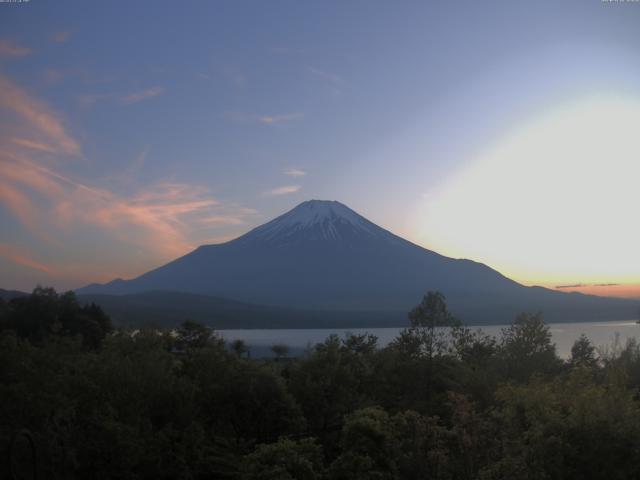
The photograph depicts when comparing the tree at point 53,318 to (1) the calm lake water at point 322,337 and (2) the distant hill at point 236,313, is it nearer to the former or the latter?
(1) the calm lake water at point 322,337

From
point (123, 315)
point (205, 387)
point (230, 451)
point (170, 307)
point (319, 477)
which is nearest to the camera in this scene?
point (319, 477)

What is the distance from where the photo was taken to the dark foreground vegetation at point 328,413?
31.3 ft

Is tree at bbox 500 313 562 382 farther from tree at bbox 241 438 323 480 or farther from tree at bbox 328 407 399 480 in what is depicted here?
tree at bbox 241 438 323 480

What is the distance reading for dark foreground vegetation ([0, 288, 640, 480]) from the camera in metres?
9.55

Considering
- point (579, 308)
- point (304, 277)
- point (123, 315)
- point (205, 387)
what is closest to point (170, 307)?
point (123, 315)

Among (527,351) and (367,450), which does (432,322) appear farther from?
(367,450)

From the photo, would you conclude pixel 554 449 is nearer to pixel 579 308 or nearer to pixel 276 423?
pixel 276 423

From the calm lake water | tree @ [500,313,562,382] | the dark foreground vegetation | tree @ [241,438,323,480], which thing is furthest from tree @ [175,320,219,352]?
the calm lake water

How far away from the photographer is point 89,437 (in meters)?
12.0

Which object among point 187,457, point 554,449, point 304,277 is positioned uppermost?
point 304,277

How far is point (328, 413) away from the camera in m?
15.8

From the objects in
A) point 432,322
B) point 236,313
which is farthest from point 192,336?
point 236,313

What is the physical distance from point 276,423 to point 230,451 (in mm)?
1888

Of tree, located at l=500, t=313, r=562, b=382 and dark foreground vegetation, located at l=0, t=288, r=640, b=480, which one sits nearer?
dark foreground vegetation, located at l=0, t=288, r=640, b=480
